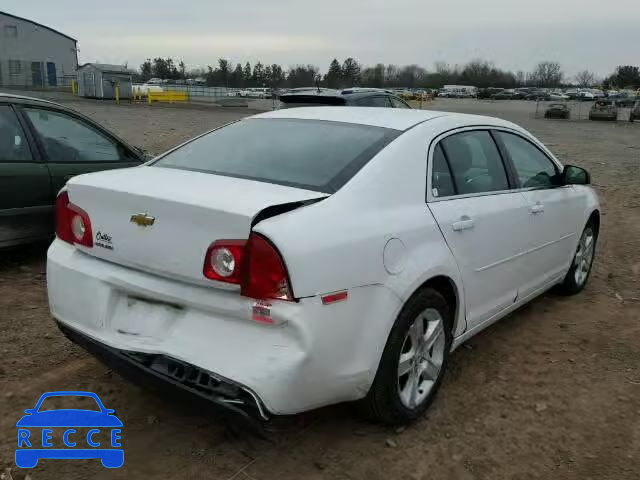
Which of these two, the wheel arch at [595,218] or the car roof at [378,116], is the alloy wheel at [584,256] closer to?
the wheel arch at [595,218]

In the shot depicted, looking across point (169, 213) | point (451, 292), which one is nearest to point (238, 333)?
point (169, 213)

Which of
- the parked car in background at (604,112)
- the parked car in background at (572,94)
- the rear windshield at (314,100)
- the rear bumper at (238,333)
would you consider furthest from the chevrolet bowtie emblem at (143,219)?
the parked car in background at (572,94)

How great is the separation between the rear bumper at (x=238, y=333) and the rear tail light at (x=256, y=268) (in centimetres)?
5

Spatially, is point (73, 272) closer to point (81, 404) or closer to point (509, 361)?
point (81, 404)

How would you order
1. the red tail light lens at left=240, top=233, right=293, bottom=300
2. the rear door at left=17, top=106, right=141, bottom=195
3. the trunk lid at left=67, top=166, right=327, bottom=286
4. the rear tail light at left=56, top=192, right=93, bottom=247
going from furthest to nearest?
the rear door at left=17, top=106, right=141, bottom=195 → the rear tail light at left=56, top=192, right=93, bottom=247 → the trunk lid at left=67, top=166, right=327, bottom=286 → the red tail light lens at left=240, top=233, right=293, bottom=300

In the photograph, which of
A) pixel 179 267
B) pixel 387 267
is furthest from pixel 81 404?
pixel 387 267

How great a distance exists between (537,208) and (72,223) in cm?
296

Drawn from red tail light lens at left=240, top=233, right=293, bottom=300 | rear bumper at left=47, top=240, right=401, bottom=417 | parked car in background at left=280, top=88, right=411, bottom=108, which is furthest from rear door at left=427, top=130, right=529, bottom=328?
parked car in background at left=280, top=88, right=411, bottom=108

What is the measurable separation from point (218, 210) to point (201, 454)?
3.91 feet

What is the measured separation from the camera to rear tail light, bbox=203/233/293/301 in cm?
240

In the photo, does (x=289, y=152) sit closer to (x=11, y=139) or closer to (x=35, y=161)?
(x=35, y=161)

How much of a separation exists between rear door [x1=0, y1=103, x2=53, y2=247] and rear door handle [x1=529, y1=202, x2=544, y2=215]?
13.1ft

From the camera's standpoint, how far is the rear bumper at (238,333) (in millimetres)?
2404

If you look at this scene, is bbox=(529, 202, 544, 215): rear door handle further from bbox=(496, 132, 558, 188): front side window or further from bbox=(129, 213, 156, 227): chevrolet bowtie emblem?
bbox=(129, 213, 156, 227): chevrolet bowtie emblem
